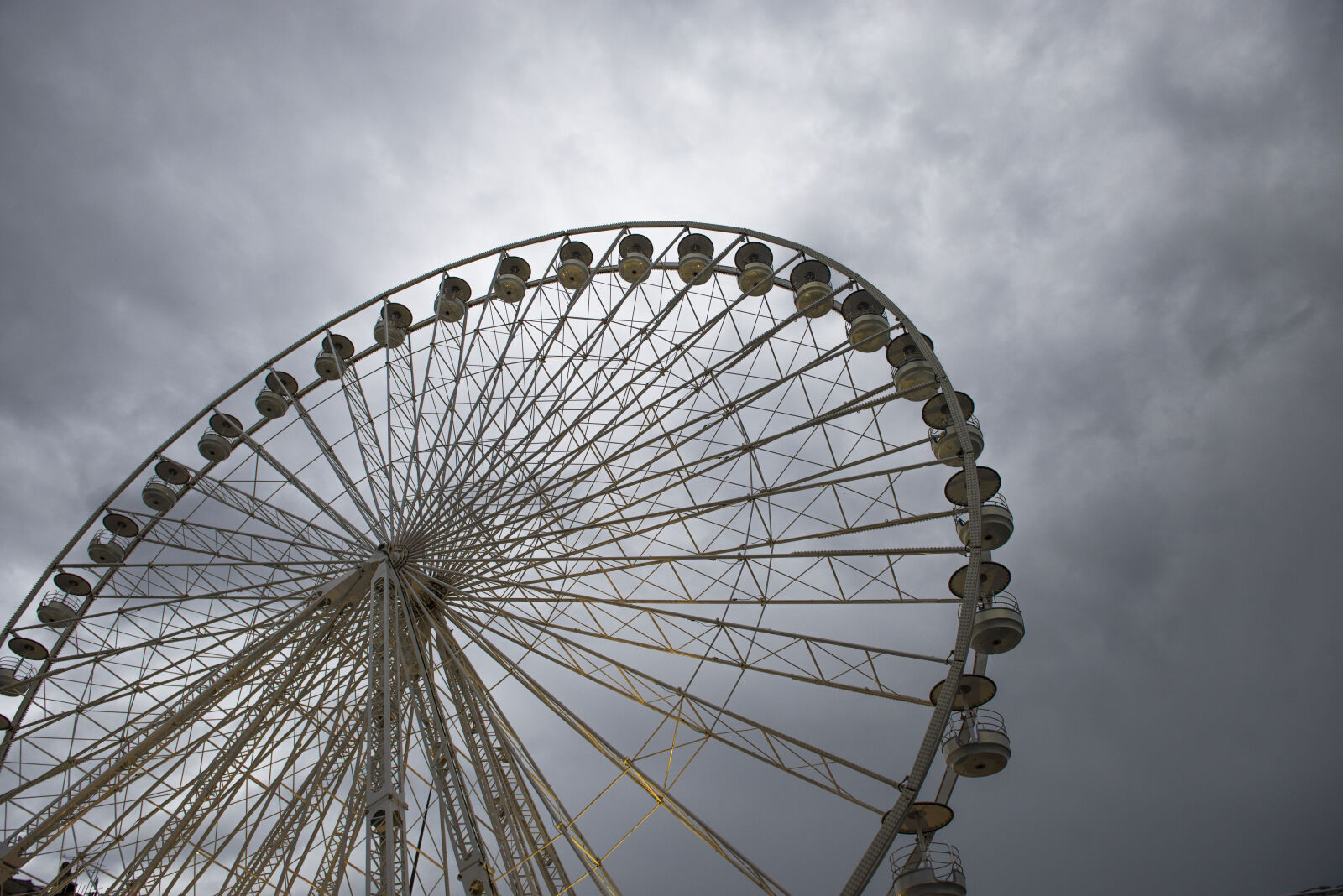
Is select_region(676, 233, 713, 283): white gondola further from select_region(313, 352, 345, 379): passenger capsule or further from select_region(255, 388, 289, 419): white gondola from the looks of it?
select_region(255, 388, 289, 419): white gondola

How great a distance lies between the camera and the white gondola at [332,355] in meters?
21.7

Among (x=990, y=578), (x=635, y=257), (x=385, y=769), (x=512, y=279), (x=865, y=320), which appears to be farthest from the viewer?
(x=512, y=279)

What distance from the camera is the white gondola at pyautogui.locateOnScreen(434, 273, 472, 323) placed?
Result: 2192cm

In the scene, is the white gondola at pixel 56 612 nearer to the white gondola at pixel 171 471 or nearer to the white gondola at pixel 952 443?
the white gondola at pixel 171 471

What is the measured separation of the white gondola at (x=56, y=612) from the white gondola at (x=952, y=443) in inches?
829

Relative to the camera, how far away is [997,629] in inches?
583

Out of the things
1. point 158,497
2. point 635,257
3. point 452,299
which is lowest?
point 158,497

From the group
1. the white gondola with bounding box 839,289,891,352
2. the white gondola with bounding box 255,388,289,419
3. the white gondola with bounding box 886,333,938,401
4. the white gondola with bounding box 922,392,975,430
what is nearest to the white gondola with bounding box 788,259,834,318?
the white gondola with bounding box 839,289,891,352

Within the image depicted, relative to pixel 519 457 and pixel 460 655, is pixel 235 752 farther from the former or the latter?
pixel 519 457

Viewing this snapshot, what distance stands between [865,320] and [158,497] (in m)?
18.4

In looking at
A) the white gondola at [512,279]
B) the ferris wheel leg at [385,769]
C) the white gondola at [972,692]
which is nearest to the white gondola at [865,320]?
the white gondola at [972,692]

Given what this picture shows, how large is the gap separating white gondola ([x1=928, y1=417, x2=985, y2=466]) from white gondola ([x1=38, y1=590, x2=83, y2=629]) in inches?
829

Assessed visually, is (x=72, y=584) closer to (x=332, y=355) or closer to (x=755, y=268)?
(x=332, y=355)

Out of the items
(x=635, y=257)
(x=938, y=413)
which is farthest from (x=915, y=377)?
(x=635, y=257)
